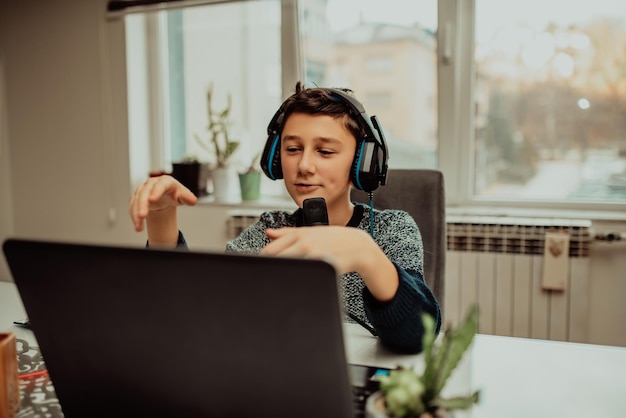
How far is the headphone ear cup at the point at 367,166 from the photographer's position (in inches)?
46.1

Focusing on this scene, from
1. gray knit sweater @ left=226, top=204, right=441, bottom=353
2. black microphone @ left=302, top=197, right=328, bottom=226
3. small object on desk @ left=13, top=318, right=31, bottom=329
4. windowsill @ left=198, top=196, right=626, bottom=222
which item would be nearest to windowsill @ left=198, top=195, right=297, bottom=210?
windowsill @ left=198, top=196, right=626, bottom=222

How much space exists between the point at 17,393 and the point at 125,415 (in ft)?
0.66

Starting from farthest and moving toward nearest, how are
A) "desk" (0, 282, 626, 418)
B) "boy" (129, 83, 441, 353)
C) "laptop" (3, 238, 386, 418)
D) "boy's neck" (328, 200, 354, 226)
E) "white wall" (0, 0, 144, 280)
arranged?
1. "white wall" (0, 0, 144, 280)
2. "boy's neck" (328, 200, 354, 226)
3. "boy" (129, 83, 441, 353)
4. "desk" (0, 282, 626, 418)
5. "laptop" (3, 238, 386, 418)

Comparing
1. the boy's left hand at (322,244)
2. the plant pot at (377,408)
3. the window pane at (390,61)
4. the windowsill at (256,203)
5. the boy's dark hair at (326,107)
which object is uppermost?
the window pane at (390,61)

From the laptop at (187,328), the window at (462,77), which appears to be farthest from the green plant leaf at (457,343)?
the window at (462,77)

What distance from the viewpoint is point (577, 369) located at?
92cm

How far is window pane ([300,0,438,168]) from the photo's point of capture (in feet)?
8.15

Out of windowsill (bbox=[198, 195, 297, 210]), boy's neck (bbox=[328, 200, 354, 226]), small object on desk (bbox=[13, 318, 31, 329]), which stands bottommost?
small object on desk (bbox=[13, 318, 31, 329])

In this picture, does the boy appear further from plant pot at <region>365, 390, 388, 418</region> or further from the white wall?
the white wall

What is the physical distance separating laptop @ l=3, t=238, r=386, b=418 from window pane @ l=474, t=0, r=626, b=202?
6.72ft

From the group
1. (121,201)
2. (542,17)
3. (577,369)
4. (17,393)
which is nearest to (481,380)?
(577,369)

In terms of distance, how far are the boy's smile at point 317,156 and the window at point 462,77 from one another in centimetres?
137

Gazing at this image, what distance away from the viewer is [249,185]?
273 centimetres

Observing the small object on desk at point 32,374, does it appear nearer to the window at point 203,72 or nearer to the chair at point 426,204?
the chair at point 426,204
